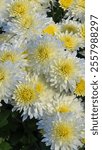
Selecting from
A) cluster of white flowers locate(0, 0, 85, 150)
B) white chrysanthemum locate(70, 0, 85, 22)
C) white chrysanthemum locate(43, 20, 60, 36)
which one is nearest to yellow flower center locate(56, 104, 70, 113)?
cluster of white flowers locate(0, 0, 85, 150)

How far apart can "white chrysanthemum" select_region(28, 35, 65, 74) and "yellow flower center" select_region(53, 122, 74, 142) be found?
0.21m

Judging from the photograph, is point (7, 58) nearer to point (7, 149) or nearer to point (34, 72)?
point (34, 72)

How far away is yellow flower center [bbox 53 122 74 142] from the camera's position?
1851 mm

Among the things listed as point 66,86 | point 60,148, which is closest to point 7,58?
point 66,86

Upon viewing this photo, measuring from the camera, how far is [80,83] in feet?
6.46

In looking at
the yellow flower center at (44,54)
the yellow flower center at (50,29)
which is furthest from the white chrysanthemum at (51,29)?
the yellow flower center at (44,54)

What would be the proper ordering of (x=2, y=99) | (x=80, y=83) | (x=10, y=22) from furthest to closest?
1. (x=10, y=22)
2. (x=80, y=83)
3. (x=2, y=99)

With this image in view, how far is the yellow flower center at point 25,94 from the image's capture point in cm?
186

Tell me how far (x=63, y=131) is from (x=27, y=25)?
515 mm

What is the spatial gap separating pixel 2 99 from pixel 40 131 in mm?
199

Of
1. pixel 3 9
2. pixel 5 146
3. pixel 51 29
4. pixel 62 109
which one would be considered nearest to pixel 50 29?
pixel 51 29

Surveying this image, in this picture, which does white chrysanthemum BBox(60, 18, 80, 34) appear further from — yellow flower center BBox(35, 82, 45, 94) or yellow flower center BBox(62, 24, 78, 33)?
yellow flower center BBox(35, 82, 45, 94)

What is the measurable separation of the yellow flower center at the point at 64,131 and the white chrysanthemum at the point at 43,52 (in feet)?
0.70

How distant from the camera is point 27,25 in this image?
2.12m
